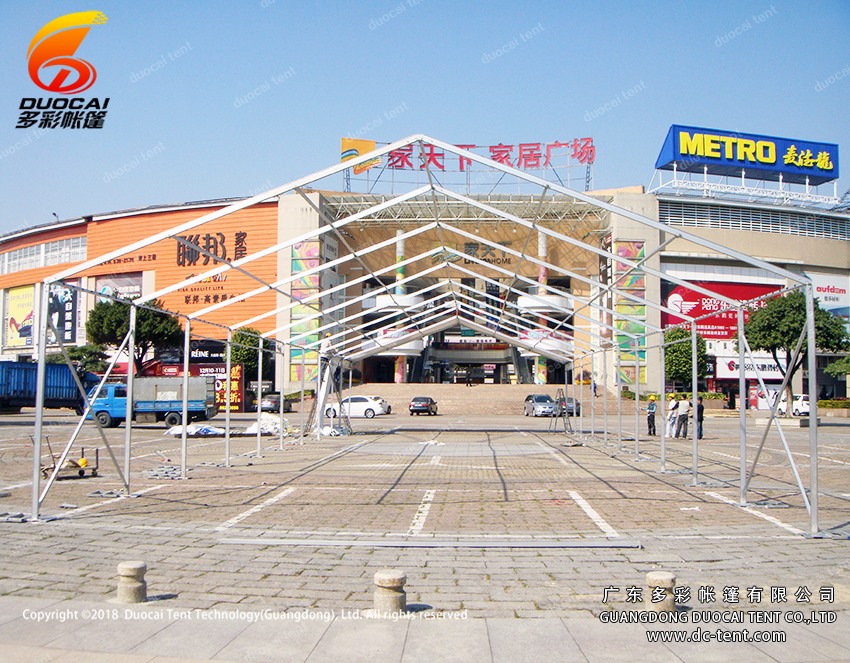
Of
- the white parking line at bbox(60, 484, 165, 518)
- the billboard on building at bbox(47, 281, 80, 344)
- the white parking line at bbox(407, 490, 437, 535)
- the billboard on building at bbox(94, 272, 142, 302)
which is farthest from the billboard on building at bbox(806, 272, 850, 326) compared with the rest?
the billboard on building at bbox(47, 281, 80, 344)

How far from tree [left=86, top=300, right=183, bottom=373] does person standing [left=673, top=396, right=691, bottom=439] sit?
35417 millimetres

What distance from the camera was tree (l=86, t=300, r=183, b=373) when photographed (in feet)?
165

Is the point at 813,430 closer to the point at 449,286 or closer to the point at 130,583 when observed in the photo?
the point at 130,583

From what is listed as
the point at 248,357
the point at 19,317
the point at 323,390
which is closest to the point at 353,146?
the point at 248,357

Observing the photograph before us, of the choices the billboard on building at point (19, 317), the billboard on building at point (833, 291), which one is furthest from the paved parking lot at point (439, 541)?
the billboard on building at point (19, 317)

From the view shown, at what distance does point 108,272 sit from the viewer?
224ft

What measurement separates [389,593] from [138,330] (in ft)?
158

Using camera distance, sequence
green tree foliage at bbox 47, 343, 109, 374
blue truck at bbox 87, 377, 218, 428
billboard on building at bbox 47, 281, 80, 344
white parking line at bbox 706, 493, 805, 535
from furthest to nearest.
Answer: billboard on building at bbox 47, 281, 80, 344 < green tree foliage at bbox 47, 343, 109, 374 < blue truck at bbox 87, 377, 218, 428 < white parking line at bbox 706, 493, 805, 535

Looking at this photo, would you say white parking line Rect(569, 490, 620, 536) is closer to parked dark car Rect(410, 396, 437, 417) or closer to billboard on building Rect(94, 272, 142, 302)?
parked dark car Rect(410, 396, 437, 417)

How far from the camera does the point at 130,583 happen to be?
596 centimetres

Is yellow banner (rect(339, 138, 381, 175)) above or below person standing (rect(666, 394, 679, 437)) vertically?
above

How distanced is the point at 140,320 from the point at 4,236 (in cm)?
3977

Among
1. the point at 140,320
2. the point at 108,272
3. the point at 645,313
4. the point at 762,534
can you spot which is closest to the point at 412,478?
the point at 762,534

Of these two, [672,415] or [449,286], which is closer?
[449,286]
